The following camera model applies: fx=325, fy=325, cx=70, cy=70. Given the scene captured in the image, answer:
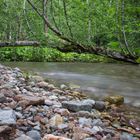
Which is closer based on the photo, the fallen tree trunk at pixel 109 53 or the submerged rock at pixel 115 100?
the submerged rock at pixel 115 100

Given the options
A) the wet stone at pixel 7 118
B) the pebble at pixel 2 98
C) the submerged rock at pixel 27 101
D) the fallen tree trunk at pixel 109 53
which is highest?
the fallen tree trunk at pixel 109 53

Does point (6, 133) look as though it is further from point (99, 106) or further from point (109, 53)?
point (109, 53)

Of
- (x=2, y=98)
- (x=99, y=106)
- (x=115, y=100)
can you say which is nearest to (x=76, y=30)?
(x=115, y=100)

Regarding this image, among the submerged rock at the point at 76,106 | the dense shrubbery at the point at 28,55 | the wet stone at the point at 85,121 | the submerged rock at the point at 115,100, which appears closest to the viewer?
the wet stone at the point at 85,121

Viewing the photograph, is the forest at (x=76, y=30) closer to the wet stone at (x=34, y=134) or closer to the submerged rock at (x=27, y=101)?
the submerged rock at (x=27, y=101)

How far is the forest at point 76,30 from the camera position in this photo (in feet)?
21.8

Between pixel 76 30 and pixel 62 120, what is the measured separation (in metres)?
7.56

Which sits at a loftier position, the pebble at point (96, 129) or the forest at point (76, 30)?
the forest at point (76, 30)

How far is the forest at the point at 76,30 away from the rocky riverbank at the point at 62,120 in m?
1.70

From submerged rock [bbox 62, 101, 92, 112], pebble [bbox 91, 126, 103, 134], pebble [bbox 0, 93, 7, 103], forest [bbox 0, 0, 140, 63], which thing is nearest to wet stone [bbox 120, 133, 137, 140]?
pebble [bbox 91, 126, 103, 134]

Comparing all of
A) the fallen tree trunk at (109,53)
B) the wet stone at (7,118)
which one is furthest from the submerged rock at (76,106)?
the fallen tree trunk at (109,53)

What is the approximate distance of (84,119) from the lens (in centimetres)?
398

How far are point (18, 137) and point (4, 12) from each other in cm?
1193

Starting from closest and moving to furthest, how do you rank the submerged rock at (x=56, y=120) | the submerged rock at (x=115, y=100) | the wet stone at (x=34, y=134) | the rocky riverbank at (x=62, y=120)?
the wet stone at (x=34, y=134) < the rocky riverbank at (x=62, y=120) < the submerged rock at (x=56, y=120) < the submerged rock at (x=115, y=100)
